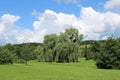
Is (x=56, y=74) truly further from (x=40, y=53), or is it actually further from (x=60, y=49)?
(x=40, y=53)

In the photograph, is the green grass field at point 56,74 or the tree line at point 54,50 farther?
the tree line at point 54,50

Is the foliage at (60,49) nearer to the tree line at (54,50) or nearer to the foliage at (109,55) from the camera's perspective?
the tree line at (54,50)

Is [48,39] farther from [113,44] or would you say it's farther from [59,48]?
[113,44]

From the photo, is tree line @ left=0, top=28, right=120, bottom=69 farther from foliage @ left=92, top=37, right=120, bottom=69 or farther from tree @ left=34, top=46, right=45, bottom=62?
foliage @ left=92, top=37, right=120, bottom=69

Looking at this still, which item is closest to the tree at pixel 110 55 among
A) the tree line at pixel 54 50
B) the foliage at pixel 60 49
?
the tree line at pixel 54 50

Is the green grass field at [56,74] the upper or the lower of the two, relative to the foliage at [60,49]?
lower

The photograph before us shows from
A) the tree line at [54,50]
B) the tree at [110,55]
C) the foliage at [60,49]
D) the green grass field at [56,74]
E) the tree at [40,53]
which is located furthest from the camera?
the tree at [40,53]

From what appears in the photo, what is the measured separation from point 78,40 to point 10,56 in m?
30.3

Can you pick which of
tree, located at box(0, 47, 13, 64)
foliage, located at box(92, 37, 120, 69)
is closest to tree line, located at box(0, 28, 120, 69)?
tree, located at box(0, 47, 13, 64)

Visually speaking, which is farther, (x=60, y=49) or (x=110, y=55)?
(x=60, y=49)

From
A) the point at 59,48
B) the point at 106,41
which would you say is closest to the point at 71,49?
the point at 59,48

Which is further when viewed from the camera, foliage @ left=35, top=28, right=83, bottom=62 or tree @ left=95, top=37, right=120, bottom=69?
foliage @ left=35, top=28, right=83, bottom=62

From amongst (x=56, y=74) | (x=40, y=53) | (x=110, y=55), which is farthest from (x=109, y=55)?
(x=40, y=53)

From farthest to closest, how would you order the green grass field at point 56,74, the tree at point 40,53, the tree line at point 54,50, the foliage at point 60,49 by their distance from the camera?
the tree at point 40,53
the foliage at point 60,49
the tree line at point 54,50
the green grass field at point 56,74
